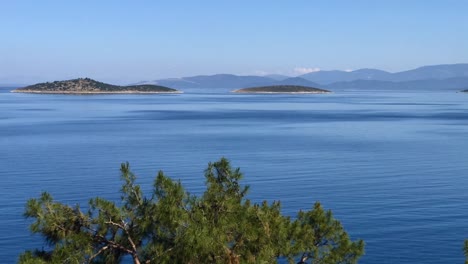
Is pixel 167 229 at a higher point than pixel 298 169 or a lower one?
higher

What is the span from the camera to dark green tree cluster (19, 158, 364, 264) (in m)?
10.5

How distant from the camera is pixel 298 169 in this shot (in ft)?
145

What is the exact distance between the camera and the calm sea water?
2653 cm

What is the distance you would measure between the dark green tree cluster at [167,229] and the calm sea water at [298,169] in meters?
12.7

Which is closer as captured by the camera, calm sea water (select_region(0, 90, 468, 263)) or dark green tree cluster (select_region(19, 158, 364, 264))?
dark green tree cluster (select_region(19, 158, 364, 264))

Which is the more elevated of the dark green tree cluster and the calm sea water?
the dark green tree cluster

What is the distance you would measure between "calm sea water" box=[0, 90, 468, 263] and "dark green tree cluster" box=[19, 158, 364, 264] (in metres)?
12.7

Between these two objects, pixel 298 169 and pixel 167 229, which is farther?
pixel 298 169

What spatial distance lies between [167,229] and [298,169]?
33.6 meters

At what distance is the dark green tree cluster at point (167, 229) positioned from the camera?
415 inches

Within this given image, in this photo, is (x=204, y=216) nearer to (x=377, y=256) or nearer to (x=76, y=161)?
(x=377, y=256)

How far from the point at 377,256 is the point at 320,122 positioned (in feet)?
236

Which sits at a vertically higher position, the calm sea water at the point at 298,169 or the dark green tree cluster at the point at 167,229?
the dark green tree cluster at the point at 167,229

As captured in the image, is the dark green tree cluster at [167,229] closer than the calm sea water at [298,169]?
Yes
